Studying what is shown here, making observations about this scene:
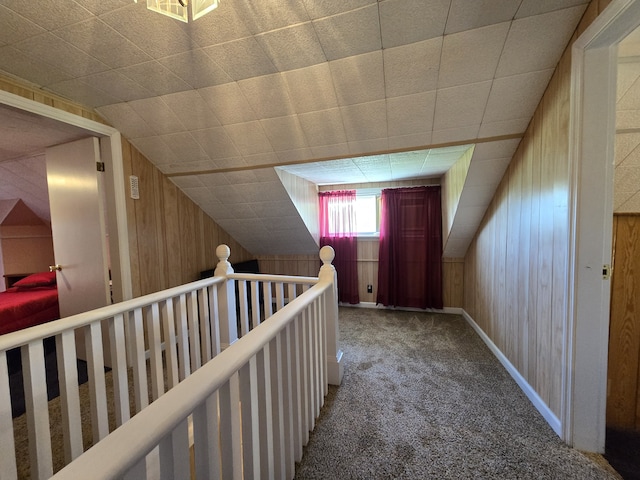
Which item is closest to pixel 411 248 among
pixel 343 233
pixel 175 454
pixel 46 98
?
pixel 343 233

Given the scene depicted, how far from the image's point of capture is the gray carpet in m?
1.24

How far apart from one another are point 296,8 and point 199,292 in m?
1.80

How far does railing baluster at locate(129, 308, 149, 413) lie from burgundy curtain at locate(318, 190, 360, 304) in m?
2.67

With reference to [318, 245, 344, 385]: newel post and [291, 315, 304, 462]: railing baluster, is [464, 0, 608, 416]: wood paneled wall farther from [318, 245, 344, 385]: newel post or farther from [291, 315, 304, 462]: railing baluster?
[291, 315, 304, 462]: railing baluster

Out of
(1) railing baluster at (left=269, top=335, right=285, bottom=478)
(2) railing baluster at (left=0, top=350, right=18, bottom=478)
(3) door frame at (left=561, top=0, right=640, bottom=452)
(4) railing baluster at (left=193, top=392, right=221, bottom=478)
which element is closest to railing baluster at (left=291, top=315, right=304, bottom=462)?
(1) railing baluster at (left=269, top=335, right=285, bottom=478)

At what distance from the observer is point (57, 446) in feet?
4.77

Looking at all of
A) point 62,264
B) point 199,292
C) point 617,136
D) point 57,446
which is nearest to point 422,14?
point 617,136

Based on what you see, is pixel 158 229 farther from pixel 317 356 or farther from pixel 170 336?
pixel 317 356

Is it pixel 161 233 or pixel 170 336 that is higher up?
pixel 161 233

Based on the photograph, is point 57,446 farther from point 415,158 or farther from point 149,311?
point 415,158

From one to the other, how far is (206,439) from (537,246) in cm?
199

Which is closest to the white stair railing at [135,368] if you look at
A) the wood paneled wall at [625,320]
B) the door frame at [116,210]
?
the door frame at [116,210]

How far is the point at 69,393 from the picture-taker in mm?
1153

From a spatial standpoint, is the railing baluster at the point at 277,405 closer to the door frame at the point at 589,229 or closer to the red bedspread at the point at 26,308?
the door frame at the point at 589,229
